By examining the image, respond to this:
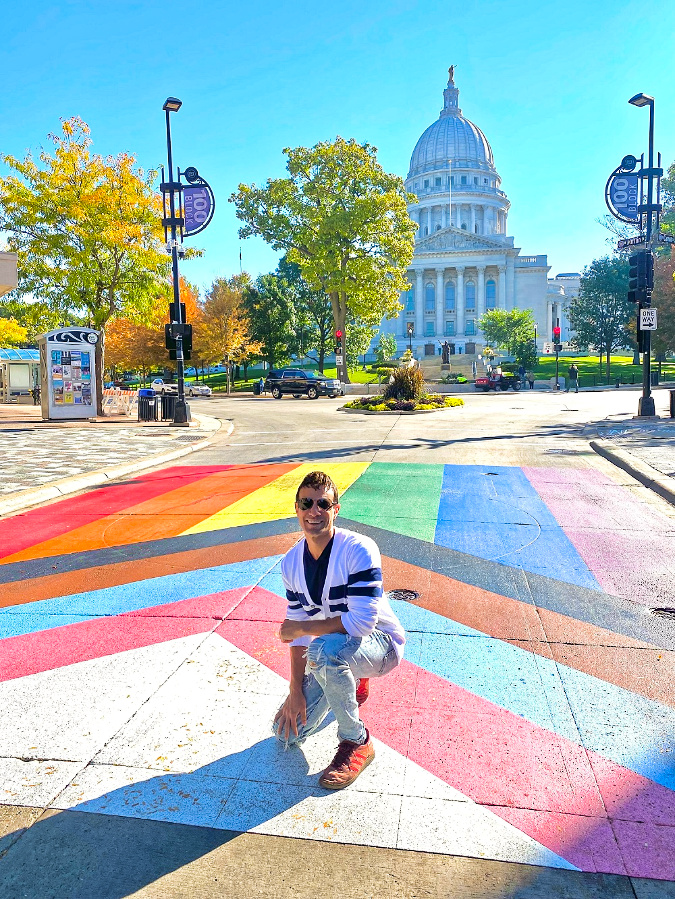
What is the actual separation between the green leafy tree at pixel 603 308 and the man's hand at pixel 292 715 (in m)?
78.8

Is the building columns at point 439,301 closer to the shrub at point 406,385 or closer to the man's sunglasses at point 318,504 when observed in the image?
the shrub at point 406,385

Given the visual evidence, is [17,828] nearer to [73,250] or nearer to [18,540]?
[18,540]

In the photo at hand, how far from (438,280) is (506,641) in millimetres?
110934

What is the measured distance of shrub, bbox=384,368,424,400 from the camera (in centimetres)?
2852

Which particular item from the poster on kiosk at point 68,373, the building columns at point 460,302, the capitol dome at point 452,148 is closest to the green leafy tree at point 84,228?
the poster on kiosk at point 68,373

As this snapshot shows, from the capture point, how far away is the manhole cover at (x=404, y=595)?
18.6 feet

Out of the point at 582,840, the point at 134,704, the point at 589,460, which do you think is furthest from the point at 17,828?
the point at 589,460

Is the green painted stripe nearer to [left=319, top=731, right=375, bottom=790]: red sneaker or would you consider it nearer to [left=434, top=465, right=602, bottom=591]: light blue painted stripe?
[left=434, top=465, right=602, bottom=591]: light blue painted stripe

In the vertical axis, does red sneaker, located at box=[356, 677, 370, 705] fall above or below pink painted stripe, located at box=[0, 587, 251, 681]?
above

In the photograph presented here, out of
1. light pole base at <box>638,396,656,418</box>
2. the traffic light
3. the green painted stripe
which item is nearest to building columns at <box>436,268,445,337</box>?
light pole base at <box>638,396,656,418</box>

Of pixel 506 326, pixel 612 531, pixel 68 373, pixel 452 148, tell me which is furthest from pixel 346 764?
pixel 452 148

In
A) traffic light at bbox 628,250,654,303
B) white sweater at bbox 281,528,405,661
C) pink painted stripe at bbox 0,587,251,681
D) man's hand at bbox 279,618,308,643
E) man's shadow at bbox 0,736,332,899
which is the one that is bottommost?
man's shadow at bbox 0,736,332,899

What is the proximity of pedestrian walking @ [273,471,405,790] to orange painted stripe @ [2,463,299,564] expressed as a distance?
15.4 ft

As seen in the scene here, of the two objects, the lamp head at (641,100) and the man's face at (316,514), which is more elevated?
the lamp head at (641,100)
